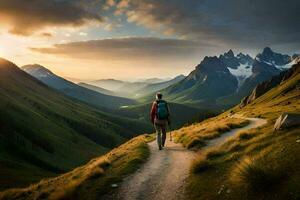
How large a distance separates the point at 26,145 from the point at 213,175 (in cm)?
19672

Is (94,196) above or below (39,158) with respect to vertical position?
above

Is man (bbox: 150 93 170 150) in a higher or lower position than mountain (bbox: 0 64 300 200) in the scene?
higher

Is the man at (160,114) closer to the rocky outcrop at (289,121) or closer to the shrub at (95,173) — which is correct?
the shrub at (95,173)

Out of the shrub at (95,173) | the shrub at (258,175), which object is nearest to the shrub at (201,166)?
the shrub at (258,175)

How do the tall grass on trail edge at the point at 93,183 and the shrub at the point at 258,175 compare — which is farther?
the tall grass on trail edge at the point at 93,183

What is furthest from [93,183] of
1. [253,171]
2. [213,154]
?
[253,171]

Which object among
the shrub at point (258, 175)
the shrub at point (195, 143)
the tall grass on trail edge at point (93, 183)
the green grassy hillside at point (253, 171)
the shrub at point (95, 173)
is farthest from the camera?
the shrub at point (195, 143)

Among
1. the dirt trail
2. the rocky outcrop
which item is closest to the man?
the dirt trail

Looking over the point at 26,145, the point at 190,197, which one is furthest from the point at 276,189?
the point at 26,145

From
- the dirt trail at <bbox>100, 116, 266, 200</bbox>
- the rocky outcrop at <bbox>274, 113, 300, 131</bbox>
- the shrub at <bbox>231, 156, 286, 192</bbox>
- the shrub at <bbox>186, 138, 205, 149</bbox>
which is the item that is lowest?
the dirt trail at <bbox>100, 116, 266, 200</bbox>

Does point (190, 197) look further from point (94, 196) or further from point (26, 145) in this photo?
point (26, 145)

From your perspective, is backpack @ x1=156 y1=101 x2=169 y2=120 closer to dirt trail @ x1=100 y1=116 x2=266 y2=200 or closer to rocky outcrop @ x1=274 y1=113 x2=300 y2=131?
dirt trail @ x1=100 y1=116 x2=266 y2=200

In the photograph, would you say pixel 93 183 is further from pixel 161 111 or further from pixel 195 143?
pixel 195 143

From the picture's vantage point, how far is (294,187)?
12.6 m
